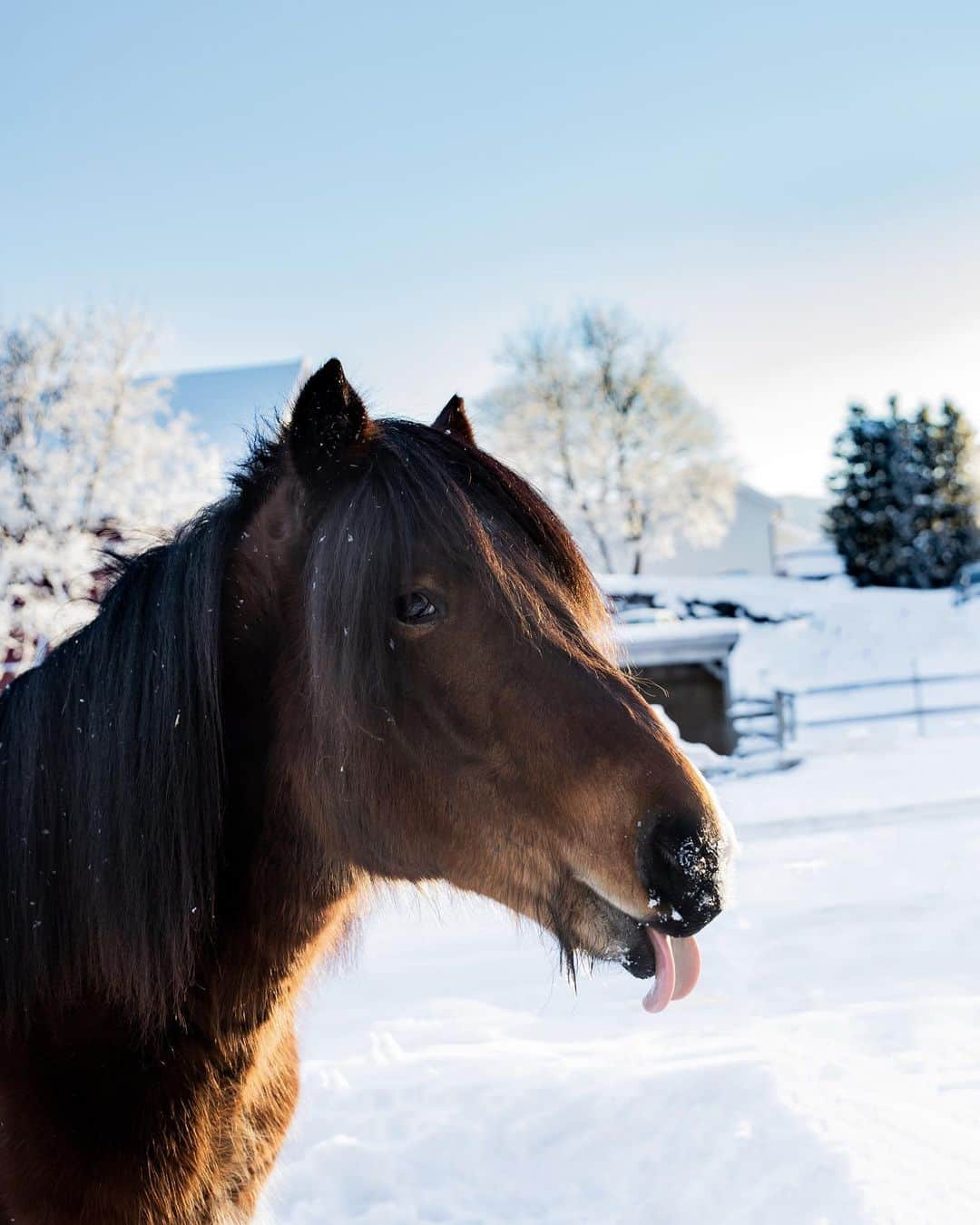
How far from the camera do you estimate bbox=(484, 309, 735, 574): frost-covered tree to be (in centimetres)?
3756

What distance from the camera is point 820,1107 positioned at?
10.5ft

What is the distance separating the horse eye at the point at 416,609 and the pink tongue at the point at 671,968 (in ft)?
2.06

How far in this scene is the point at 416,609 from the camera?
164 cm

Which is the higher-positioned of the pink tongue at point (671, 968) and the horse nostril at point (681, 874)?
the horse nostril at point (681, 874)

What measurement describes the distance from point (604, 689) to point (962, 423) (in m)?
33.0

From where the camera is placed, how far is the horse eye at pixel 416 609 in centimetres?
164

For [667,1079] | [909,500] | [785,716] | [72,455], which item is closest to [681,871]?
[667,1079]

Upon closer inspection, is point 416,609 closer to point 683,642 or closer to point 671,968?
point 671,968

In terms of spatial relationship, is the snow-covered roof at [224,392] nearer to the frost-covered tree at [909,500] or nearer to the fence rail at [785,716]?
the fence rail at [785,716]

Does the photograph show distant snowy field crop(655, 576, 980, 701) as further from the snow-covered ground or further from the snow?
the snow-covered ground

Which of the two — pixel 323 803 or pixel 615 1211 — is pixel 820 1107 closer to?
pixel 615 1211

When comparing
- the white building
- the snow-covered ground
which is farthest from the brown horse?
the white building

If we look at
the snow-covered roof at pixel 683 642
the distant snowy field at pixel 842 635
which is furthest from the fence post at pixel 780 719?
the distant snowy field at pixel 842 635

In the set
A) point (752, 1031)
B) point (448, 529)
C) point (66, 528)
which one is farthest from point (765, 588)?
point (448, 529)
